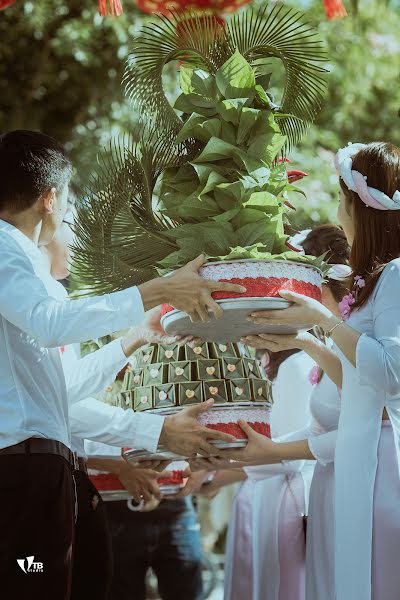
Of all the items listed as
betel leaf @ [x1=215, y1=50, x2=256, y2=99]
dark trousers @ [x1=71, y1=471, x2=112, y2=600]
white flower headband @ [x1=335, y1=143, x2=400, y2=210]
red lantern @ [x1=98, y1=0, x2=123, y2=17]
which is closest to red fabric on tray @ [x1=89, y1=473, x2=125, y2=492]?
dark trousers @ [x1=71, y1=471, x2=112, y2=600]

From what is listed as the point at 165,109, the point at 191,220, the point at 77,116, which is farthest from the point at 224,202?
the point at 77,116

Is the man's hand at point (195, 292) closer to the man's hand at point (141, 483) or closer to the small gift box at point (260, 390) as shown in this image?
the small gift box at point (260, 390)

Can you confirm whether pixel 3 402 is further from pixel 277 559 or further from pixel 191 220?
pixel 277 559

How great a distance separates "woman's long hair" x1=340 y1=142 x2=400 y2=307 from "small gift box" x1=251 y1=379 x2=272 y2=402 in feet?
1.69

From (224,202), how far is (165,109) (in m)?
0.52

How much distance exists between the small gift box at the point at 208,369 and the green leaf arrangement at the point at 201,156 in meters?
0.38

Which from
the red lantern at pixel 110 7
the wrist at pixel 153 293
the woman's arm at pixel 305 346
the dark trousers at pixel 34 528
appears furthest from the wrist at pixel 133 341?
the red lantern at pixel 110 7

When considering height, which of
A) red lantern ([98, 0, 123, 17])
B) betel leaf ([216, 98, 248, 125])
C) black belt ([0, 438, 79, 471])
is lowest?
black belt ([0, 438, 79, 471])

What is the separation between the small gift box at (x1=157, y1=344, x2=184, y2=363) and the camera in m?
3.61

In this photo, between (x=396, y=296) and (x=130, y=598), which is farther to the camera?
(x=130, y=598)

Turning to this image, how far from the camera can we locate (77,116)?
32.8 feet

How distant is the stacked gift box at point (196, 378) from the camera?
3.48m

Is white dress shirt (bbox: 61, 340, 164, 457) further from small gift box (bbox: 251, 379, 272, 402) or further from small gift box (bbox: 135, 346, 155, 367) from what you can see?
small gift box (bbox: 251, 379, 272, 402)

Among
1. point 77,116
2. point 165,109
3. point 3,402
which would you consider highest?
point 77,116
